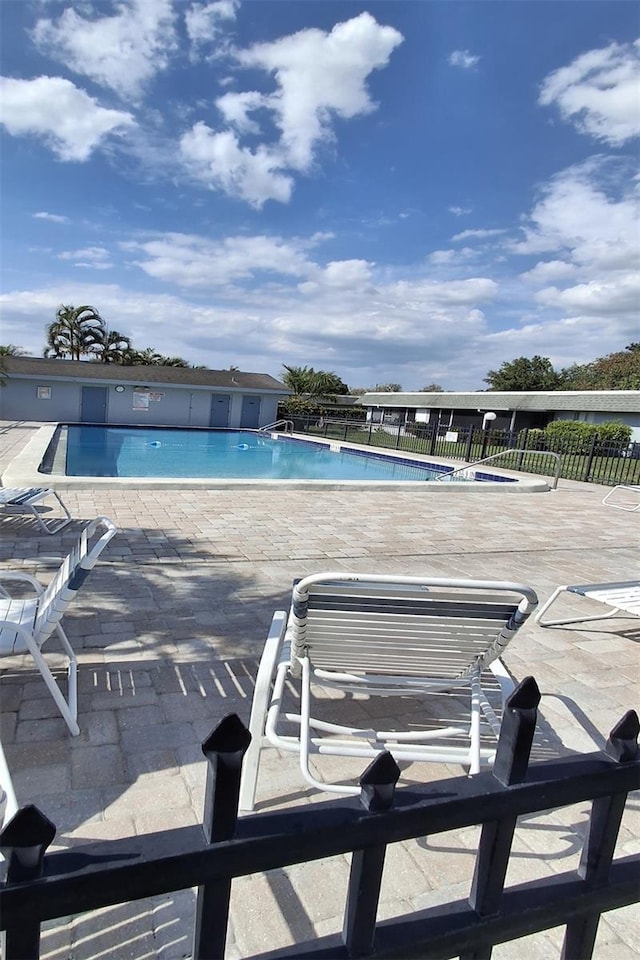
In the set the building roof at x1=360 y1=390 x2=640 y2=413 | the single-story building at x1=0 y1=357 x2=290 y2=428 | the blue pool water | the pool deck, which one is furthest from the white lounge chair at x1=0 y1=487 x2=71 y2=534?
the building roof at x1=360 y1=390 x2=640 y2=413

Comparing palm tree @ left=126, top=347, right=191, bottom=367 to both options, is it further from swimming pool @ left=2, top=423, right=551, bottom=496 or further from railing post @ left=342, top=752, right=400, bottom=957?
railing post @ left=342, top=752, right=400, bottom=957

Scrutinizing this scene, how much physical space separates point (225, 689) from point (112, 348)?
3917 cm

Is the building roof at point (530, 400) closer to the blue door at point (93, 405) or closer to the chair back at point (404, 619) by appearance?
the blue door at point (93, 405)

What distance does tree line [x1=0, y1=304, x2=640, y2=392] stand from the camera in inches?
1390

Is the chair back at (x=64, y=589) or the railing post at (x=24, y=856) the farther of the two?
the chair back at (x=64, y=589)

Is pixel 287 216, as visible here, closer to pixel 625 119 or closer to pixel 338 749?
pixel 625 119

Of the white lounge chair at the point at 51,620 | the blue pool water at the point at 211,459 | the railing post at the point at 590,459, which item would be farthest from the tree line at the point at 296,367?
the white lounge chair at the point at 51,620

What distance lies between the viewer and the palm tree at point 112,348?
36969 mm

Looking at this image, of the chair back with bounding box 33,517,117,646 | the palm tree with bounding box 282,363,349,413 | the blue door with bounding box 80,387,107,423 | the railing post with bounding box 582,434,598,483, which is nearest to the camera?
the chair back with bounding box 33,517,117,646

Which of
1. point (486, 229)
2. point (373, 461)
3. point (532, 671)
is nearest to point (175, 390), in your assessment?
point (373, 461)

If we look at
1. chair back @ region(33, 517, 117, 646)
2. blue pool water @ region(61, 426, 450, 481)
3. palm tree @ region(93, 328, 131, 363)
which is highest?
palm tree @ region(93, 328, 131, 363)

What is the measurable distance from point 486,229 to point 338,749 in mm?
22510

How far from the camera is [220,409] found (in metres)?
30.4

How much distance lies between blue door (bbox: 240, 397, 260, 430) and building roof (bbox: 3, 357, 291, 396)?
838mm
